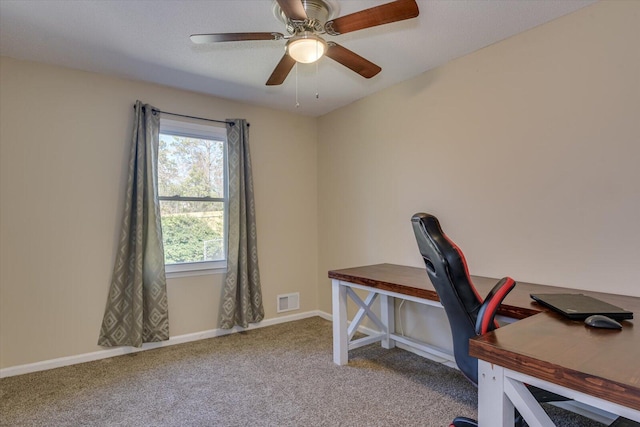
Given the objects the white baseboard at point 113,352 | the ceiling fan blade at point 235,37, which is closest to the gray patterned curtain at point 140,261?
the white baseboard at point 113,352

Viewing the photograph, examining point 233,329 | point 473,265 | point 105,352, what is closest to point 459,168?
point 473,265

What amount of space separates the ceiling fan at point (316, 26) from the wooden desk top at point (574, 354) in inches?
56.6

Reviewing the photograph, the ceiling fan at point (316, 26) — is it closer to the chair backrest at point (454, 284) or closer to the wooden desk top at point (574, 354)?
the chair backrest at point (454, 284)

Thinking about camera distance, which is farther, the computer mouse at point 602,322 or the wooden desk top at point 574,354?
the computer mouse at point 602,322

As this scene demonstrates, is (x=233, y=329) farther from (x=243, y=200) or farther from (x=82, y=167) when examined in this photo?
(x=82, y=167)

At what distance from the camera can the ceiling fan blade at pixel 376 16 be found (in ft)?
5.08

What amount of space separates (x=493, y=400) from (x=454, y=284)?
415 millimetres

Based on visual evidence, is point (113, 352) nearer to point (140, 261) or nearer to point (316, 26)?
point (140, 261)

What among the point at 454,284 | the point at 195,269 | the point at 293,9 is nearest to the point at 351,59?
the point at 293,9

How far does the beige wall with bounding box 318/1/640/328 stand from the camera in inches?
74.3

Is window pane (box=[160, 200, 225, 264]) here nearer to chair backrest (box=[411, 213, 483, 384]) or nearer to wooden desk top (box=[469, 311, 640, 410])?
chair backrest (box=[411, 213, 483, 384])

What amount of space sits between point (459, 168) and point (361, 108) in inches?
52.6

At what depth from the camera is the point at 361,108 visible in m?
3.55

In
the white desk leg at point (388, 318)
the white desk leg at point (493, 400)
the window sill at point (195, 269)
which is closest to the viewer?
the white desk leg at point (493, 400)
